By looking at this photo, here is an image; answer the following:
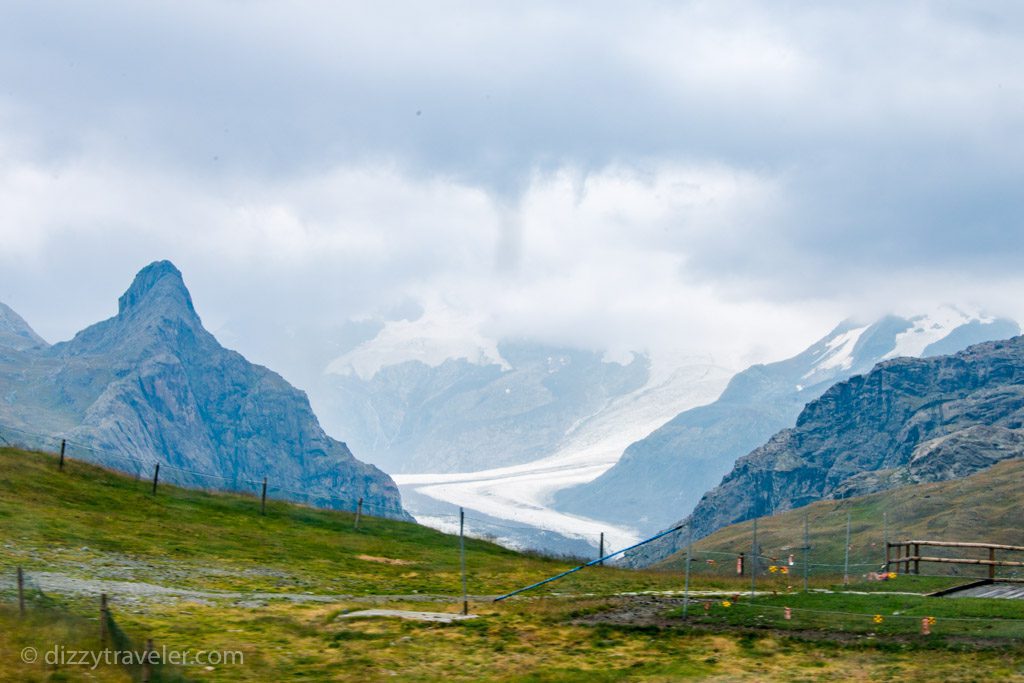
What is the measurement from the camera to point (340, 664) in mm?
27375

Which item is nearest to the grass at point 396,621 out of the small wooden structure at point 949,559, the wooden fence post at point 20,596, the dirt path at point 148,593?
the dirt path at point 148,593

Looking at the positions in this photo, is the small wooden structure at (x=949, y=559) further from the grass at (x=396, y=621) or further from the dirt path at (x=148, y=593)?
the dirt path at (x=148, y=593)

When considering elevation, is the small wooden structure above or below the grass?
above

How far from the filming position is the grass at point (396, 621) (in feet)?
86.6

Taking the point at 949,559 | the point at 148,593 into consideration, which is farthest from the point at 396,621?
the point at 949,559

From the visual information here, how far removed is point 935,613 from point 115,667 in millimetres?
27276

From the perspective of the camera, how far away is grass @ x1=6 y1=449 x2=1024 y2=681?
86.6 ft

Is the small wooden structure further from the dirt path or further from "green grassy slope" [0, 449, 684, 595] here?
the dirt path

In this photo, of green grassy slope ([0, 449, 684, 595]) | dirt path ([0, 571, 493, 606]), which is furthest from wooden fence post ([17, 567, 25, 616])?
green grassy slope ([0, 449, 684, 595])

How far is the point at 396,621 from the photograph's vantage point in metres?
33.6

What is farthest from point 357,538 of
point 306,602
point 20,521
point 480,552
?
point 306,602

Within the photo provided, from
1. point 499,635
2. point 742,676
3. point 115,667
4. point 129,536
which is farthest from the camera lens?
point 129,536

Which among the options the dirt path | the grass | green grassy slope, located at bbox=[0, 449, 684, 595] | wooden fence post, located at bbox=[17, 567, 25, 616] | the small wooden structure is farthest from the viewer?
the small wooden structure

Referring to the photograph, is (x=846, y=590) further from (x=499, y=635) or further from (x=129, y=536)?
(x=129, y=536)
